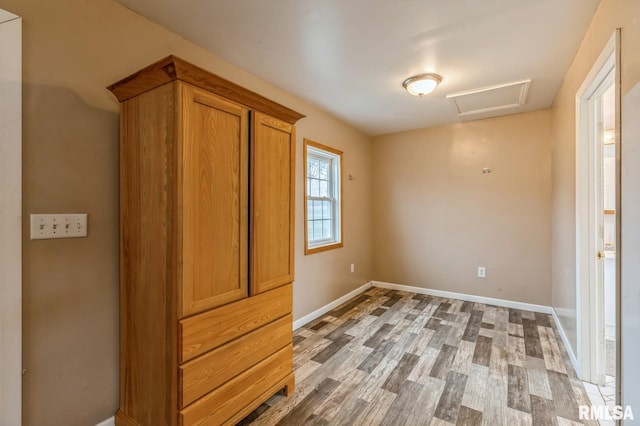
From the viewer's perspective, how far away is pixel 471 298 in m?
3.85

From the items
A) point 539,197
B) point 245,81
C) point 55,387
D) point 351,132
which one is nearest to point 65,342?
point 55,387

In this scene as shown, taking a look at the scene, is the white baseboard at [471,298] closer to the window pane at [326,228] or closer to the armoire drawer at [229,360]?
the window pane at [326,228]

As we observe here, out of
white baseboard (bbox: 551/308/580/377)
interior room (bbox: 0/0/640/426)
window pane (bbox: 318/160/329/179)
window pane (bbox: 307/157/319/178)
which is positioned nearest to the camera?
interior room (bbox: 0/0/640/426)

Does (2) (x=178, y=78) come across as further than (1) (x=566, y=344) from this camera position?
No

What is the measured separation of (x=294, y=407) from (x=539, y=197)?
3.57m

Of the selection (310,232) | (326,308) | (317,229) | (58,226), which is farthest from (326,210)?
(58,226)

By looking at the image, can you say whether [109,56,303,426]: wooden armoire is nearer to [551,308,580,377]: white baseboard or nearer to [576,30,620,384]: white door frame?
[576,30,620,384]: white door frame

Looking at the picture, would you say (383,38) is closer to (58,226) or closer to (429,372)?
(58,226)

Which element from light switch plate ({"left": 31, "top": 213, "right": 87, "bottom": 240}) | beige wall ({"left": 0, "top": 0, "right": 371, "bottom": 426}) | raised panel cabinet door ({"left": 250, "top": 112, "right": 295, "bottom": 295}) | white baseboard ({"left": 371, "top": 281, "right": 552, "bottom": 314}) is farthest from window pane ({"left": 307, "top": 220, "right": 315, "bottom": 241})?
light switch plate ({"left": 31, "top": 213, "right": 87, "bottom": 240})

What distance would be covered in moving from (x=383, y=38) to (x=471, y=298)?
3.45m

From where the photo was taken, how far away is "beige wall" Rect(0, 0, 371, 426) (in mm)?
1342

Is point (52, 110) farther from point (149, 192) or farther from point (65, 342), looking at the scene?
point (65, 342)

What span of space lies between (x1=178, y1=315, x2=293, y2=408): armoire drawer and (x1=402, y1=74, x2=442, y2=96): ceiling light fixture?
2.26 metres

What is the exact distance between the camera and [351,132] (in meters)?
4.08
